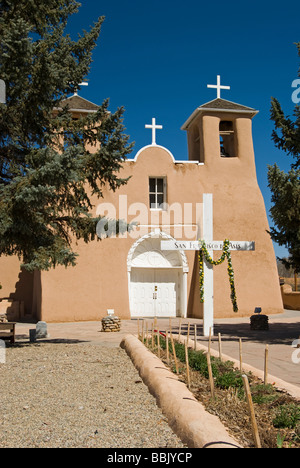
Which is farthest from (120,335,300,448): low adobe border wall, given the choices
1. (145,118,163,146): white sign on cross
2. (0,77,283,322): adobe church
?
(145,118,163,146): white sign on cross

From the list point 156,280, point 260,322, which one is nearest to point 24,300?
point 156,280

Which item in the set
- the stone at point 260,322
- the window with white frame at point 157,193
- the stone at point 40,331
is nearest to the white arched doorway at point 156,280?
the window with white frame at point 157,193

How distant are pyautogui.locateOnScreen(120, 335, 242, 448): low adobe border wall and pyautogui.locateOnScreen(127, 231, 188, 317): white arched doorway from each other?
1314 centimetres

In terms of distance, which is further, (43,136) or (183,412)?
(43,136)

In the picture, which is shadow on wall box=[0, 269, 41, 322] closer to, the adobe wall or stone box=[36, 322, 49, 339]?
the adobe wall

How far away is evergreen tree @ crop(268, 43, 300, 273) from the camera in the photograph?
1119 centimetres

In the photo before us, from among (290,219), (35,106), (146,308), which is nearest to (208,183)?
(146,308)

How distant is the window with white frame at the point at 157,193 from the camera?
21102mm

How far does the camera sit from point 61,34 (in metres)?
12.4

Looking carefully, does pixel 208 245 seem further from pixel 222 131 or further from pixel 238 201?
pixel 222 131

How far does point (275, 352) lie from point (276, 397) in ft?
15.8

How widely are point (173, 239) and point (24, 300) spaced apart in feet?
27.6

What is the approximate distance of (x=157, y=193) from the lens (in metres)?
21.2
